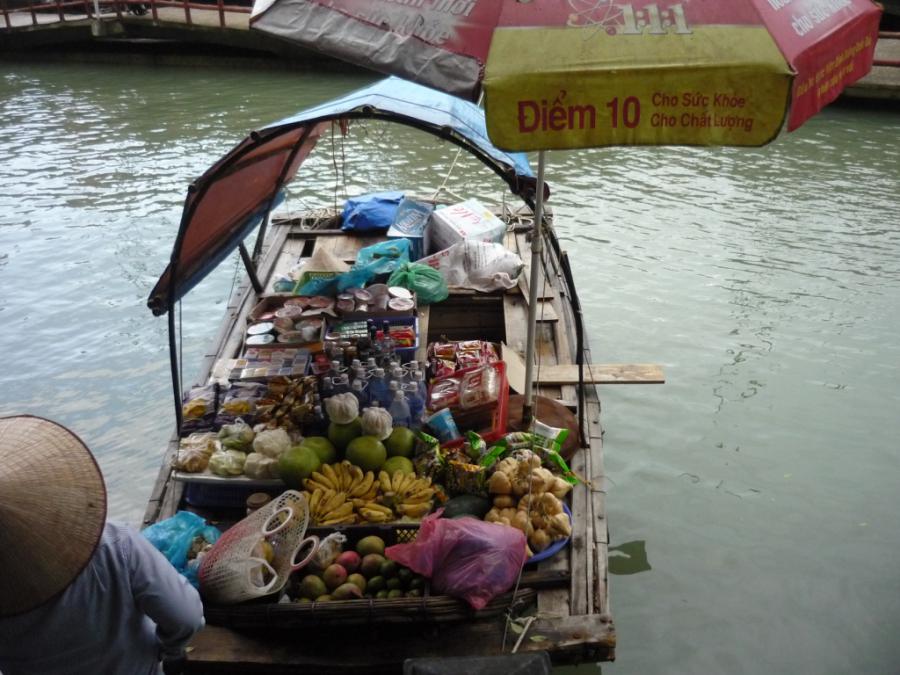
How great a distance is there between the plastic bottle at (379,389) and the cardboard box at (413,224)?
2.42 metres

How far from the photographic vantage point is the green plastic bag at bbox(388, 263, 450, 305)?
5.50 metres

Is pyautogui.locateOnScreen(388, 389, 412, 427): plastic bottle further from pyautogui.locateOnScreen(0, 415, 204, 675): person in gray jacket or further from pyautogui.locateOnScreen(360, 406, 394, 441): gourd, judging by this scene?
pyautogui.locateOnScreen(0, 415, 204, 675): person in gray jacket

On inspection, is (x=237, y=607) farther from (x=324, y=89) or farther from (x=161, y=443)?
(x=324, y=89)

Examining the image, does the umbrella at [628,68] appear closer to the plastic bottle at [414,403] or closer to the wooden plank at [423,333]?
the plastic bottle at [414,403]

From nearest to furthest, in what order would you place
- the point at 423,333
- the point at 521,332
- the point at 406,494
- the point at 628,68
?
the point at 628,68, the point at 406,494, the point at 423,333, the point at 521,332

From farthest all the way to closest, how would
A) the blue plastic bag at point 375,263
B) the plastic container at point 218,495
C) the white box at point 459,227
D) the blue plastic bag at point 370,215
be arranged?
the blue plastic bag at point 370,215, the white box at point 459,227, the blue plastic bag at point 375,263, the plastic container at point 218,495

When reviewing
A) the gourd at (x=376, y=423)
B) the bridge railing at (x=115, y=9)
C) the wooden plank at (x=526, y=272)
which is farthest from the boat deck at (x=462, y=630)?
the bridge railing at (x=115, y=9)

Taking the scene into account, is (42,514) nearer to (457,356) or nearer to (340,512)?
(340,512)

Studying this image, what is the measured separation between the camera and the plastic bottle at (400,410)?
13.0ft

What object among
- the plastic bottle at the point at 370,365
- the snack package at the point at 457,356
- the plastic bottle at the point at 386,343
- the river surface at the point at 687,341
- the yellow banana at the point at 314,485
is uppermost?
the plastic bottle at the point at 370,365

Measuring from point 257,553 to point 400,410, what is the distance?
3.64 feet

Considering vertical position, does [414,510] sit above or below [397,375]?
below

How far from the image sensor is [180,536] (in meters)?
Result: 3.36

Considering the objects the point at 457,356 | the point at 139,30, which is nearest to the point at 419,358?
the point at 457,356
